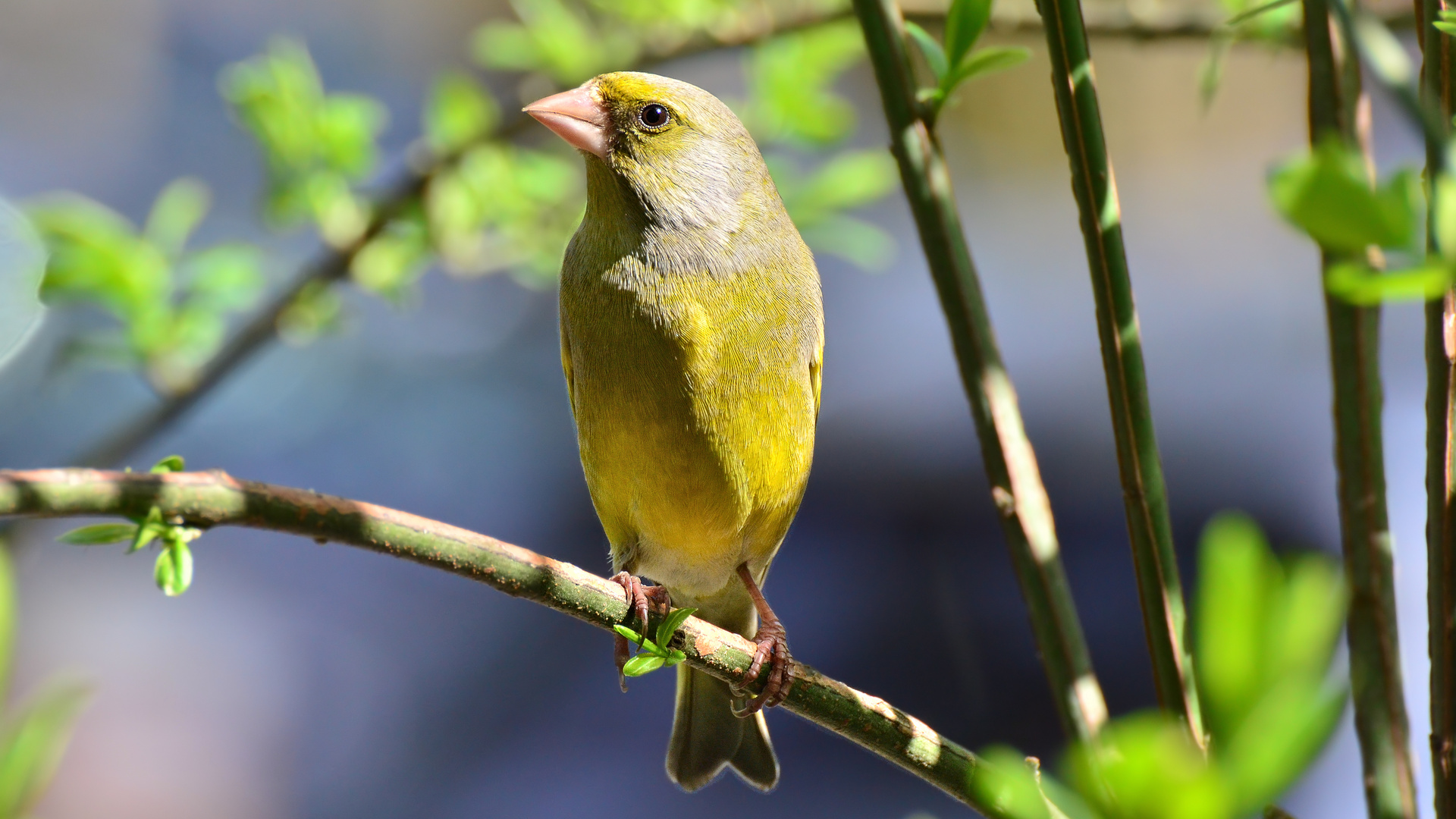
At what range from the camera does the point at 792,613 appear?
11.9 ft

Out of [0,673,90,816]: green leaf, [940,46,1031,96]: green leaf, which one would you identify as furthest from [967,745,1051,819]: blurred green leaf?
[940,46,1031,96]: green leaf

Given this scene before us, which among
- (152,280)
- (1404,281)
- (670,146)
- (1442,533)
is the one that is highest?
(670,146)

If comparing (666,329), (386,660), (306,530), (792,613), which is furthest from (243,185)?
(306,530)

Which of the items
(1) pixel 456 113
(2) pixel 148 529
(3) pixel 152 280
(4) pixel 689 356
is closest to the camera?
(2) pixel 148 529

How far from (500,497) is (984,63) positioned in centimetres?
353

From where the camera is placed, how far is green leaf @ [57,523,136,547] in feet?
2.12

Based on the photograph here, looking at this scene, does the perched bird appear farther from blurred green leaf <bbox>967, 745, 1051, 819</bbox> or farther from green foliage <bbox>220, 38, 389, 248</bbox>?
blurred green leaf <bbox>967, 745, 1051, 819</bbox>

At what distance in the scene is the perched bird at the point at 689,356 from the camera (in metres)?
1.26

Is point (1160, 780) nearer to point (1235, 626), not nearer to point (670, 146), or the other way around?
point (1235, 626)

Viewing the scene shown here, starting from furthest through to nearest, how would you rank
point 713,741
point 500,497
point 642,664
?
point 500,497 → point 713,741 → point 642,664

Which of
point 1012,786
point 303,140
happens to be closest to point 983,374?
point 1012,786

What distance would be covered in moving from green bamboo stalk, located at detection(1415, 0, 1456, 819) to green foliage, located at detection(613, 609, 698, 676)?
0.49 meters

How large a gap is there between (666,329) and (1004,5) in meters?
0.79

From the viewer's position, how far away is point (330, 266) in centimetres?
165
